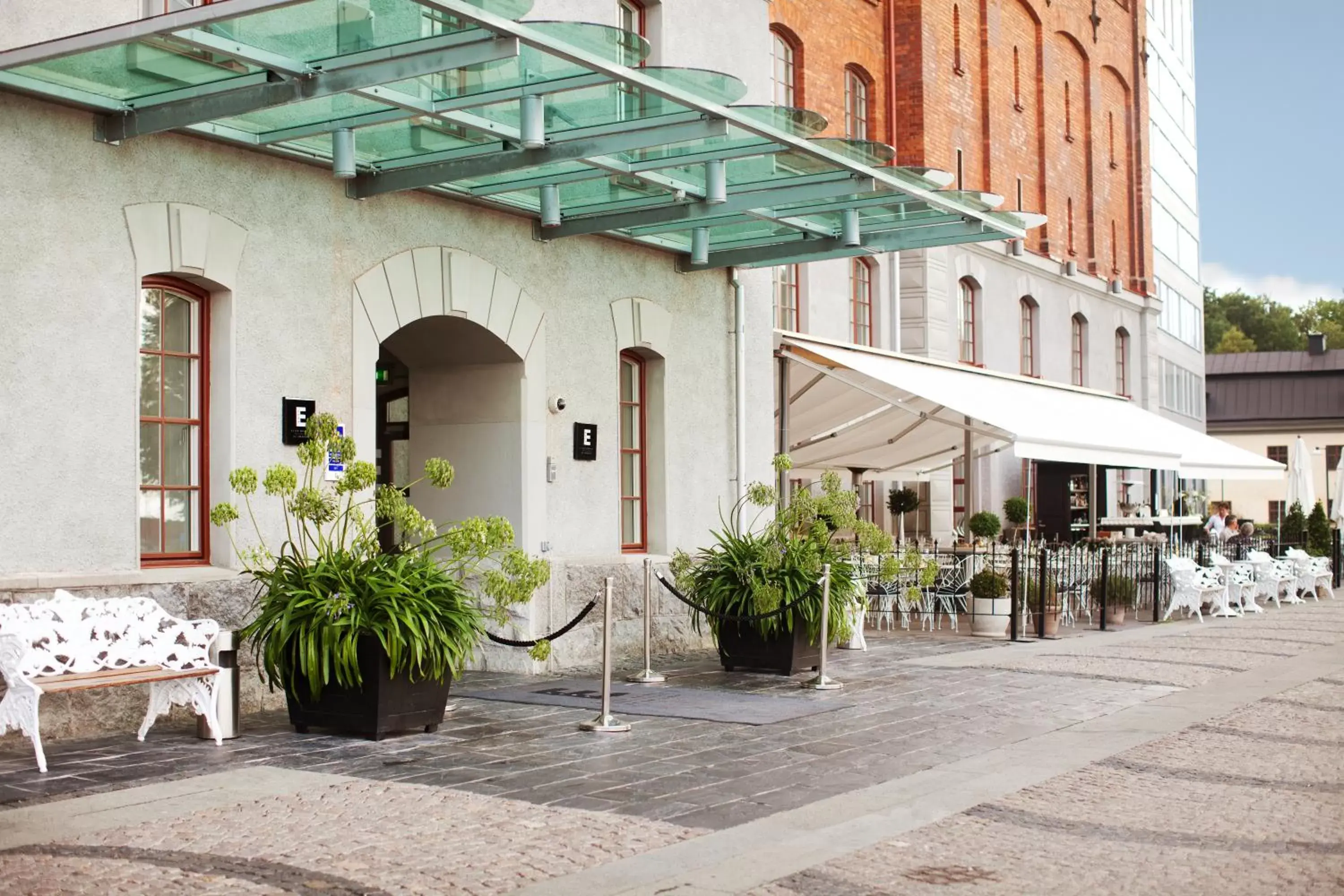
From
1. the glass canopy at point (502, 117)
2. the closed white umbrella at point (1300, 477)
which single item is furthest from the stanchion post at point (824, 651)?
the closed white umbrella at point (1300, 477)

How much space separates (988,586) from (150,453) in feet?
31.5

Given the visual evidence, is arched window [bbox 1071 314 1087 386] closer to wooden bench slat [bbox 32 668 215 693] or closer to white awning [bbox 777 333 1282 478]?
white awning [bbox 777 333 1282 478]

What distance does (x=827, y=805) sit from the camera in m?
7.45

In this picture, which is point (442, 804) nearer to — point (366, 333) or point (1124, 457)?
point (366, 333)

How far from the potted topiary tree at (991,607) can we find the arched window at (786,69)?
9.36m

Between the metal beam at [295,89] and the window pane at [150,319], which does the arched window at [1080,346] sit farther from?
the metal beam at [295,89]

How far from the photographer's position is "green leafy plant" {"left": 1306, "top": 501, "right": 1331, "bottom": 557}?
29.5 metres

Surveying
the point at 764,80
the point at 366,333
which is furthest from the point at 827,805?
the point at 764,80

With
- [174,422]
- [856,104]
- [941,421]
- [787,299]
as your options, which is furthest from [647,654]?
[856,104]

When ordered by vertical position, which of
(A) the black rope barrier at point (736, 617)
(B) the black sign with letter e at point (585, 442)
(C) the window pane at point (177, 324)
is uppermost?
(C) the window pane at point (177, 324)

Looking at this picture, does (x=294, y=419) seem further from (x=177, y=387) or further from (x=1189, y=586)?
(x=1189, y=586)

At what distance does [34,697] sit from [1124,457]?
14210 millimetres

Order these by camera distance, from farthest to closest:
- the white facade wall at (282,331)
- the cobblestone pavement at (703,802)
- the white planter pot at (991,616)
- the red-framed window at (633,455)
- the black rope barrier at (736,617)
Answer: the white planter pot at (991,616)
the red-framed window at (633,455)
the black rope barrier at (736,617)
the white facade wall at (282,331)
the cobblestone pavement at (703,802)

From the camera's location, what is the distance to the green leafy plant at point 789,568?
12375 mm
